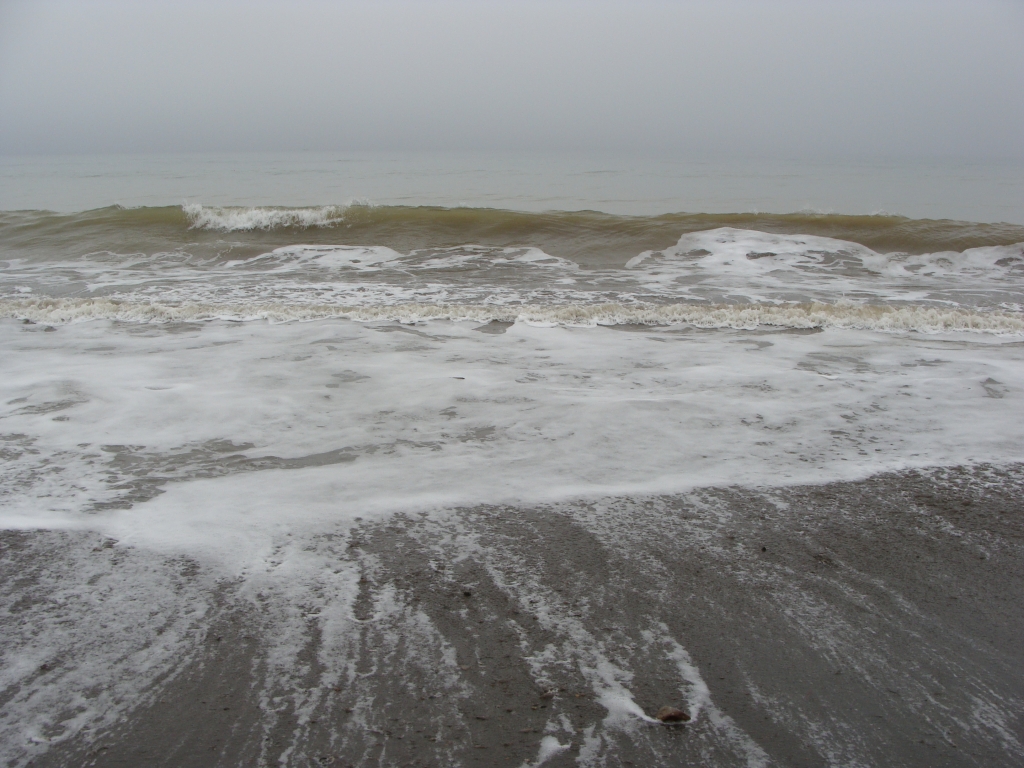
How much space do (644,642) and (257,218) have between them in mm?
13218

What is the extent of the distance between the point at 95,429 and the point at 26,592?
1621 mm

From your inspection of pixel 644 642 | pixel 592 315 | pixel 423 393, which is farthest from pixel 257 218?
pixel 644 642

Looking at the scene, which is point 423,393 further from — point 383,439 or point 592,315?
point 592,315

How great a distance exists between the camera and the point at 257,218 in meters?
13.4

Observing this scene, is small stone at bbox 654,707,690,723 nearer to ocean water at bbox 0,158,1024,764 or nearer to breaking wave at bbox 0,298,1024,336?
ocean water at bbox 0,158,1024,764

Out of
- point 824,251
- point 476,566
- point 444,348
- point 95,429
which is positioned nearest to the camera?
Answer: point 476,566

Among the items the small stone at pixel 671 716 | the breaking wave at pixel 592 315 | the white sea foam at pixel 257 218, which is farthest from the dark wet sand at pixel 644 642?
the white sea foam at pixel 257 218

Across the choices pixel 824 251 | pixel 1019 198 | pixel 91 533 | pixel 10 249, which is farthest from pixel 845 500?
pixel 1019 198

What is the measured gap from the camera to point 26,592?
227cm

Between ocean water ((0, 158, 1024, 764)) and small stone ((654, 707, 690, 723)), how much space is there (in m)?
0.09

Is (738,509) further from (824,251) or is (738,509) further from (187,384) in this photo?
(824,251)

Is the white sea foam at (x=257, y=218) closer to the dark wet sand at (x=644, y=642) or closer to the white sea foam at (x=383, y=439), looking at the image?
the white sea foam at (x=383, y=439)

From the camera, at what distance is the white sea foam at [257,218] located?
13.2 metres

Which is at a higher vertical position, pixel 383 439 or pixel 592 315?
pixel 592 315
